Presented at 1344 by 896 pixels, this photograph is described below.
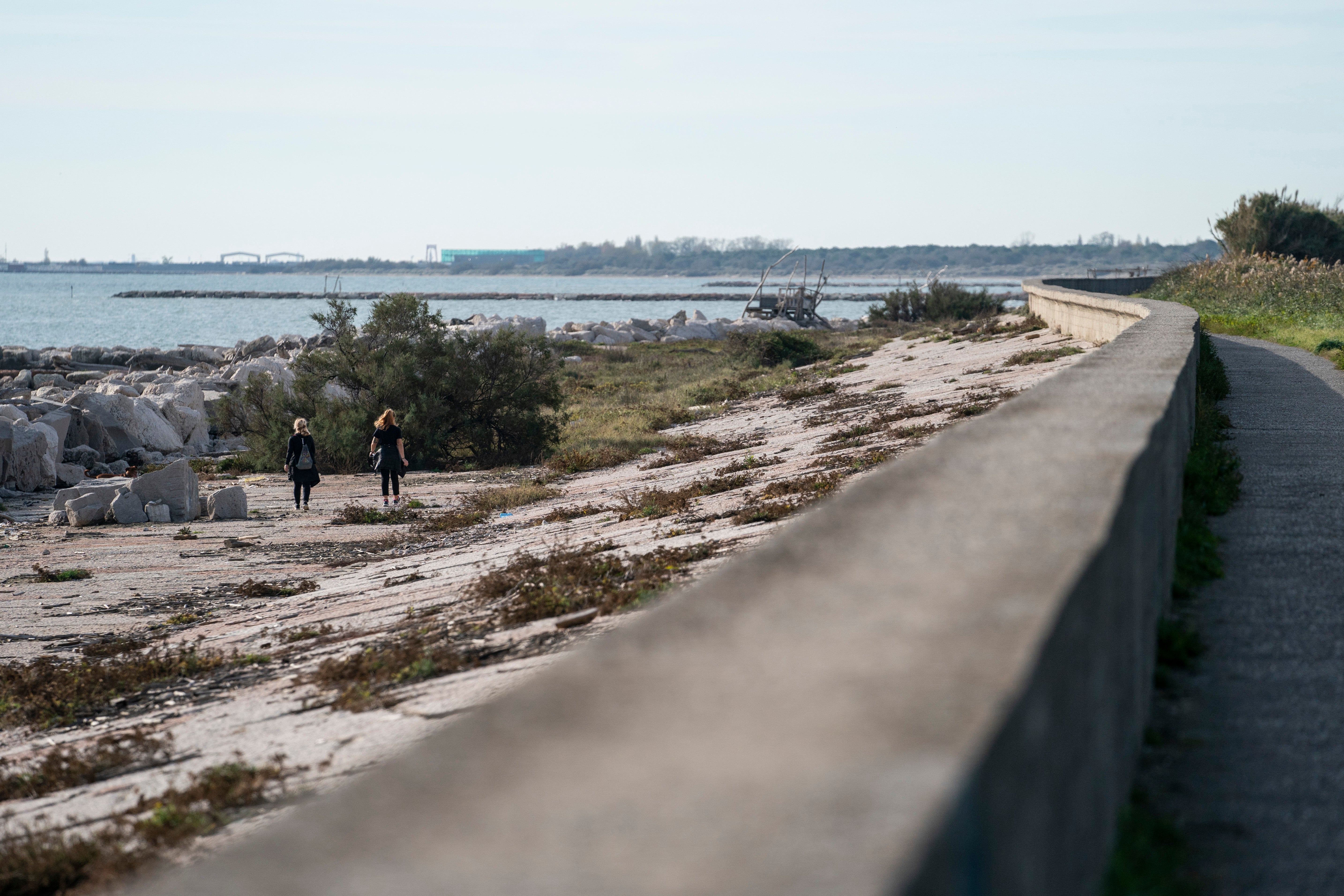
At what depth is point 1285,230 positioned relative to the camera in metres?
43.2

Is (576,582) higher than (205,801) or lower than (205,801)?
higher

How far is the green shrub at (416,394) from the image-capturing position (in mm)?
20625

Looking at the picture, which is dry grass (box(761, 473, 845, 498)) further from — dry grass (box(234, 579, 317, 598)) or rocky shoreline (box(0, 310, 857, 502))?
rocky shoreline (box(0, 310, 857, 502))

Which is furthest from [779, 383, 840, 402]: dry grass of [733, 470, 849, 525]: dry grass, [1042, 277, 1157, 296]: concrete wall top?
[1042, 277, 1157, 296]: concrete wall top

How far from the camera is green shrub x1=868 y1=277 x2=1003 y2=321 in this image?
170ft

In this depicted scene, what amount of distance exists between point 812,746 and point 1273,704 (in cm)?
288

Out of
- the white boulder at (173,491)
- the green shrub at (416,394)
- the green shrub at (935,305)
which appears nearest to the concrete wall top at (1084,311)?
the green shrub at (416,394)

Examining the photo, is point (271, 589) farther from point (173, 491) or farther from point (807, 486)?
point (173, 491)

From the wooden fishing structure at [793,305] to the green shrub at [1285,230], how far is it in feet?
79.8

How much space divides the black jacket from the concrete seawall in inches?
559

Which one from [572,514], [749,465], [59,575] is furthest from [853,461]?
[59,575]

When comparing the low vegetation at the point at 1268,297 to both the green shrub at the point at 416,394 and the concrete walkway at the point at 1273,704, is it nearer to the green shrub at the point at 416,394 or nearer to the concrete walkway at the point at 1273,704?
the green shrub at the point at 416,394

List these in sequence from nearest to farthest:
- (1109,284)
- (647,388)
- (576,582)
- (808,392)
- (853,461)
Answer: (576,582)
(853,461)
(808,392)
(647,388)
(1109,284)

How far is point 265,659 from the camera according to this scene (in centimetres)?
783
